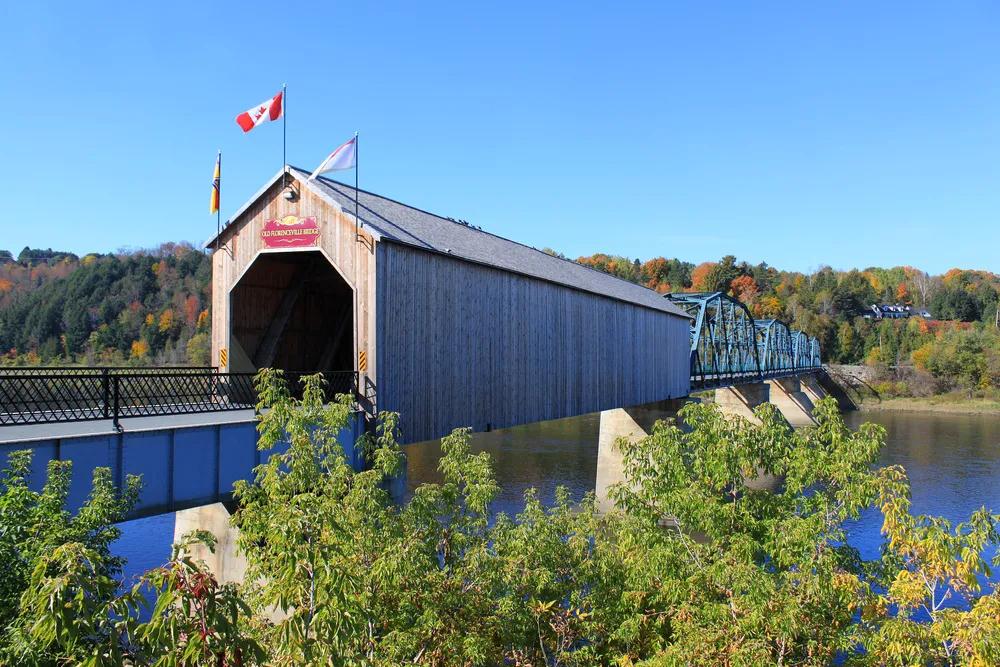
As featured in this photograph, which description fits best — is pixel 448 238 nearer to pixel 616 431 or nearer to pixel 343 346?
pixel 343 346

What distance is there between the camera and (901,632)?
791 cm

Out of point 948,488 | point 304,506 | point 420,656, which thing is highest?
point 304,506

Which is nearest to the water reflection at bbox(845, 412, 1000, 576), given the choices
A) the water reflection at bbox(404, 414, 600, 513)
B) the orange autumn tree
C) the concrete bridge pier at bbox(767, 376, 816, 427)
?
the concrete bridge pier at bbox(767, 376, 816, 427)

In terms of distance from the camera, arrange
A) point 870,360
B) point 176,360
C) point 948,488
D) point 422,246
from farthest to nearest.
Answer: point 870,360 < point 176,360 < point 948,488 < point 422,246

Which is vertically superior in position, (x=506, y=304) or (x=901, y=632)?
(x=506, y=304)

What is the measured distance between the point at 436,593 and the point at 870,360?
102 m

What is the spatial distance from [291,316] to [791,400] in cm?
5981

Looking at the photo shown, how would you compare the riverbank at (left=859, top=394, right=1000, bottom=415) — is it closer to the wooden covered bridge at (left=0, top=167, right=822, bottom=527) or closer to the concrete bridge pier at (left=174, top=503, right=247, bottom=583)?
the wooden covered bridge at (left=0, top=167, right=822, bottom=527)

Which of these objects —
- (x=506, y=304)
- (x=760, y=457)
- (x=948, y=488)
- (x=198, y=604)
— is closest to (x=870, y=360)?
(x=948, y=488)

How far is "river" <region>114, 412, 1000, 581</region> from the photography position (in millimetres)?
24781

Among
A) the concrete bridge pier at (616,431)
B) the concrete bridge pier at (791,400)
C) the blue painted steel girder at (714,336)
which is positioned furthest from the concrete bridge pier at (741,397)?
the concrete bridge pier at (791,400)

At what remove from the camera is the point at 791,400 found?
70500 mm

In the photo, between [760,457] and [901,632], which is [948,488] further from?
[901,632]

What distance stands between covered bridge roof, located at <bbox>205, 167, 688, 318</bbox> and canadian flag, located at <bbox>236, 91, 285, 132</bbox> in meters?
1.32
